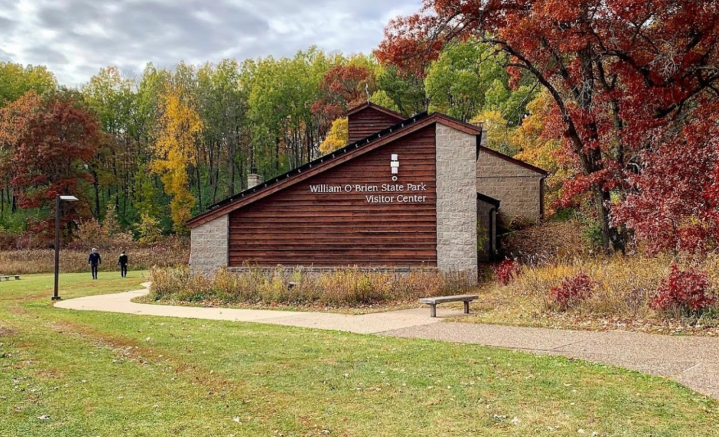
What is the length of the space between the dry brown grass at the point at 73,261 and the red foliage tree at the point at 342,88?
2055 centimetres

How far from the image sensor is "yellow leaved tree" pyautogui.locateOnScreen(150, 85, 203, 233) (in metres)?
51.4

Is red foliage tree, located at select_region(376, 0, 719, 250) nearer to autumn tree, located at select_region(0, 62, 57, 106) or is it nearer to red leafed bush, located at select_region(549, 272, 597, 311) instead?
red leafed bush, located at select_region(549, 272, 597, 311)

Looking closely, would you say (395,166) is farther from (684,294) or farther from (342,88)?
(342,88)

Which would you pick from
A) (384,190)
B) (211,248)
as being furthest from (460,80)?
(211,248)

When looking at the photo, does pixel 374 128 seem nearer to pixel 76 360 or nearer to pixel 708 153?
pixel 708 153

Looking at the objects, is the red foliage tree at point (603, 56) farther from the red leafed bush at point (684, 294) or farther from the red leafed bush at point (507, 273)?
the red leafed bush at point (684, 294)

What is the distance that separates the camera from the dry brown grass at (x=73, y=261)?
33.8 m

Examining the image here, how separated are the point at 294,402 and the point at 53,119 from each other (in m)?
50.7

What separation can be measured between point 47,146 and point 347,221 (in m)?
39.1

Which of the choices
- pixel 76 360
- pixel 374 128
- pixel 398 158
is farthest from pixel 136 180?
pixel 76 360

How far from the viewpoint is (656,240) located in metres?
13.9

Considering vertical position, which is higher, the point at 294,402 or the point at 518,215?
the point at 518,215

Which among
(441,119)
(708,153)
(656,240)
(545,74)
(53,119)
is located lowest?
(656,240)

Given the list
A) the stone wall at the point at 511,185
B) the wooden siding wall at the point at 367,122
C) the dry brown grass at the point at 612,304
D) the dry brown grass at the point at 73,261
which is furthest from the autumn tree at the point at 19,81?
the dry brown grass at the point at 612,304
